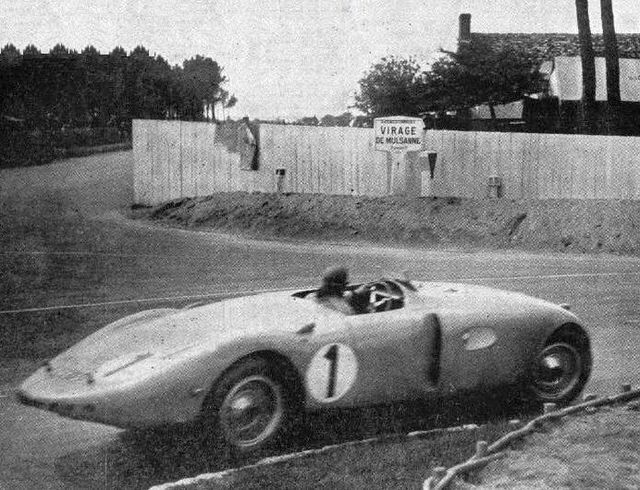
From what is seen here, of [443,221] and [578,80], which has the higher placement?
[578,80]

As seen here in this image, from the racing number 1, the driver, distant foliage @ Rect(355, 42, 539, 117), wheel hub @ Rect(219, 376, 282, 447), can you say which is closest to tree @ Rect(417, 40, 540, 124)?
distant foliage @ Rect(355, 42, 539, 117)

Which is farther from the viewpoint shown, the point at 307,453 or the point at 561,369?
the point at 561,369

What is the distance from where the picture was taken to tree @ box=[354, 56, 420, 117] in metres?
28.4

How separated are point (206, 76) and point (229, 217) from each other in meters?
5.63

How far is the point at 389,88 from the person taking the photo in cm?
2828

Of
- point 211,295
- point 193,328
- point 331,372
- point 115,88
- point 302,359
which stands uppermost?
point 115,88

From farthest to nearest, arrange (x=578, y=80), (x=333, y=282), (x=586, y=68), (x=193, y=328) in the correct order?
(x=578, y=80) → (x=586, y=68) → (x=333, y=282) → (x=193, y=328)

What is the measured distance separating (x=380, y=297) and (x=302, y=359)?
1151mm

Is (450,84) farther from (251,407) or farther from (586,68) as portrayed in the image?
(251,407)

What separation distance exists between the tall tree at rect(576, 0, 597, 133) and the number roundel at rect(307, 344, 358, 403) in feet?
67.3

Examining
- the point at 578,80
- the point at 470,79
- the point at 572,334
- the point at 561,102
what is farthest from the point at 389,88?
the point at 572,334

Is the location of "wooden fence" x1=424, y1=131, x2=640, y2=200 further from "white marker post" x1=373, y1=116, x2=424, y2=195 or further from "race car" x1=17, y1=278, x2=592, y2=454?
"race car" x1=17, y1=278, x2=592, y2=454

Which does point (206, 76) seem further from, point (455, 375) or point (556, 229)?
point (455, 375)

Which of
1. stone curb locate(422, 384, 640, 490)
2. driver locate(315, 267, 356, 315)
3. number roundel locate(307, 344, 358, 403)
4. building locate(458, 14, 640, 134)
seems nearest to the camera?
stone curb locate(422, 384, 640, 490)
